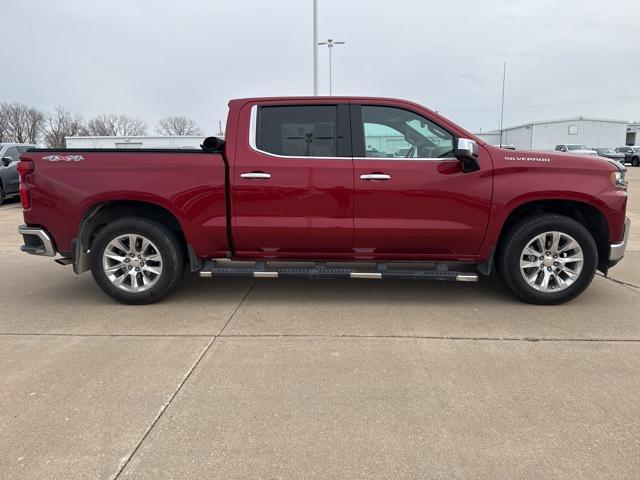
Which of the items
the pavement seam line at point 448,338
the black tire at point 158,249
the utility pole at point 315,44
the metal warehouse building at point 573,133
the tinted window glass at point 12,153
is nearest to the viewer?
the pavement seam line at point 448,338

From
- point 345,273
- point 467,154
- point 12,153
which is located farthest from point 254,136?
point 12,153

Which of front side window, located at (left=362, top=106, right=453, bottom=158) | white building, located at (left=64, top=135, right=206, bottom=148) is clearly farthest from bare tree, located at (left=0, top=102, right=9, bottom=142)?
front side window, located at (left=362, top=106, right=453, bottom=158)

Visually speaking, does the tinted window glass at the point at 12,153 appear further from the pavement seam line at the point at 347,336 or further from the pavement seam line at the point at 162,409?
the pavement seam line at the point at 162,409

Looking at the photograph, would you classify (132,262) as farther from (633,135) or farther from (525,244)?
(633,135)

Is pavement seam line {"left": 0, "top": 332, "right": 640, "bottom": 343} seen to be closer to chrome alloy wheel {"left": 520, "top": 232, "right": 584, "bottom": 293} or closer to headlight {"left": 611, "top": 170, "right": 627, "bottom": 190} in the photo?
chrome alloy wheel {"left": 520, "top": 232, "right": 584, "bottom": 293}

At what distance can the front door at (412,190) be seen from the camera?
454 centimetres

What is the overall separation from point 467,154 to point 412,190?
0.58 meters

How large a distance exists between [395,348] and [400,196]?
4.88ft

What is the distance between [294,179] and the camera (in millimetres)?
4578

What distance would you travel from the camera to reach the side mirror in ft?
14.0

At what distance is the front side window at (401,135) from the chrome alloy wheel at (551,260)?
1230 millimetres

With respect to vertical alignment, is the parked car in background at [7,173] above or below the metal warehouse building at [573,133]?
below

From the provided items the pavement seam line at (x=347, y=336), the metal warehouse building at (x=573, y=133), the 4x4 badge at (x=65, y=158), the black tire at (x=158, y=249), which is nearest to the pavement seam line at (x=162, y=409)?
the pavement seam line at (x=347, y=336)

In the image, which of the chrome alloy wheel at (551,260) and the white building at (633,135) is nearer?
the chrome alloy wheel at (551,260)
